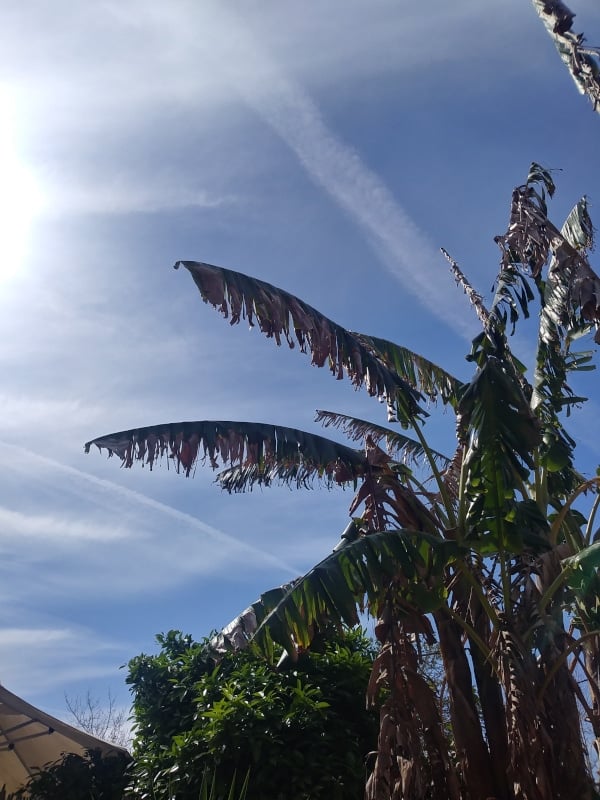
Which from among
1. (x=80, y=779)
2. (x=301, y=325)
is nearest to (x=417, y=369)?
(x=301, y=325)

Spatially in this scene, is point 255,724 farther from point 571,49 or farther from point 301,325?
point 571,49

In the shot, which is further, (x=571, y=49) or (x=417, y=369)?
(x=417, y=369)

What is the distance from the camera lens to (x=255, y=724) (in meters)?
8.02

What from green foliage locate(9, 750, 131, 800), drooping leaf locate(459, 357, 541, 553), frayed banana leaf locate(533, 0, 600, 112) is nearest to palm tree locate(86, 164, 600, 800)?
drooping leaf locate(459, 357, 541, 553)

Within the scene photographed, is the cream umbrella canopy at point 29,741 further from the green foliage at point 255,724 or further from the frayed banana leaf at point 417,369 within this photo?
the frayed banana leaf at point 417,369

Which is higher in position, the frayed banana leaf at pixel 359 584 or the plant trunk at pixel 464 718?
the frayed banana leaf at pixel 359 584

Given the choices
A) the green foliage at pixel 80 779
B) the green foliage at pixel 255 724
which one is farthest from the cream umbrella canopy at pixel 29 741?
the green foliage at pixel 255 724

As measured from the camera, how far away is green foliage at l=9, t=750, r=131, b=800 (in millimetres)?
9719

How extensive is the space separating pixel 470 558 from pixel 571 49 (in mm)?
4505

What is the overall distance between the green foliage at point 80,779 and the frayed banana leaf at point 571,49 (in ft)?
29.3

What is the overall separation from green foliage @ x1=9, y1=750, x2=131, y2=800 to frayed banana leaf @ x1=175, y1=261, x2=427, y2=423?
574 centimetres

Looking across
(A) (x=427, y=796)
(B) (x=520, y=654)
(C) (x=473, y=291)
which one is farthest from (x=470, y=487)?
(C) (x=473, y=291)

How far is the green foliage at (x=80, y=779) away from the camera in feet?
31.9

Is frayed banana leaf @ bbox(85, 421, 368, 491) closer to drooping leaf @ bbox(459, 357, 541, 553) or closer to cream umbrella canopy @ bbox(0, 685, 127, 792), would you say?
drooping leaf @ bbox(459, 357, 541, 553)
